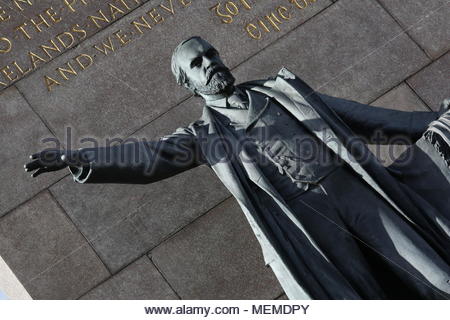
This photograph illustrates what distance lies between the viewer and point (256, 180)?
1324cm

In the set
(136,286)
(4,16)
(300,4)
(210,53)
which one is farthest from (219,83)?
(4,16)

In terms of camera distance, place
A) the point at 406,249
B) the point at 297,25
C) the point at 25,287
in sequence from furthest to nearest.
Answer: the point at 297,25 < the point at 25,287 < the point at 406,249

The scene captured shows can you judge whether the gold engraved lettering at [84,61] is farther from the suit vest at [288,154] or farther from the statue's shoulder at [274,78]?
the suit vest at [288,154]

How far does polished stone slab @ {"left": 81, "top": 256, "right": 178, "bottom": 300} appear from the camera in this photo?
1474 centimetres

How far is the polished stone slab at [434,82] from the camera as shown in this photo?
51.4ft

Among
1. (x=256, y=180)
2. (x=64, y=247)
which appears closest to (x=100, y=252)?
(x=64, y=247)

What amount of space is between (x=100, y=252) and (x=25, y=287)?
0.91 meters

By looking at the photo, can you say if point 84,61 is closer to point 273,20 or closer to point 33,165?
point 273,20

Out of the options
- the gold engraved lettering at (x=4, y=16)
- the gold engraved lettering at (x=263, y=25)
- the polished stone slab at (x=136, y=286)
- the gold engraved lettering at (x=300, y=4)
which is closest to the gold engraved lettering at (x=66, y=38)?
the gold engraved lettering at (x=4, y=16)

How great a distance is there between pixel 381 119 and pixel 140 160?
2497mm

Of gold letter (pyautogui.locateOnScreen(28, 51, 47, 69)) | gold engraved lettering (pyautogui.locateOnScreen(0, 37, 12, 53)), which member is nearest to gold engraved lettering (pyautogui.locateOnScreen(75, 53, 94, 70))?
gold letter (pyautogui.locateOnScreen(28, 51, 47, 69))

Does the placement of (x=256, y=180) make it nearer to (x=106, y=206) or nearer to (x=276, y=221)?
(x=276, y=221)

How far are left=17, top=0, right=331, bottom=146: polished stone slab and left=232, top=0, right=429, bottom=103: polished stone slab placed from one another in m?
0.18

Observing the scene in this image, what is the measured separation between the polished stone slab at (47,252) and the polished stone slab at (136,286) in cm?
12
